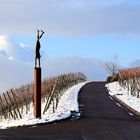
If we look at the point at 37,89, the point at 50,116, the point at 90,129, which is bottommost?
the point at 90,129

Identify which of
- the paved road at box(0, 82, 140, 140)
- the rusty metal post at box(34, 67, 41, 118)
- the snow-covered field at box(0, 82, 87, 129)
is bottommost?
the paved road at box(0, 82, 140, 140)

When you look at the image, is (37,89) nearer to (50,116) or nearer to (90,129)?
(50,116)

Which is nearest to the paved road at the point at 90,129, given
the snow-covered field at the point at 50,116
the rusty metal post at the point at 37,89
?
the snow-covered field at the point at 50,116

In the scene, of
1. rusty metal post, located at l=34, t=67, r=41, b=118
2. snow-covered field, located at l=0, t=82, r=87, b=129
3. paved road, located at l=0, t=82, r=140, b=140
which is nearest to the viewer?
paved road, located at l=0, t=82, r=140, b=140

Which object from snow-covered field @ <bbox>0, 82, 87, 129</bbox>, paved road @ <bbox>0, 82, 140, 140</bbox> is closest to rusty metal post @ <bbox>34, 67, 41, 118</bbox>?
snow-covered field @ <bbox>0, 82, 87, 129</bbox>

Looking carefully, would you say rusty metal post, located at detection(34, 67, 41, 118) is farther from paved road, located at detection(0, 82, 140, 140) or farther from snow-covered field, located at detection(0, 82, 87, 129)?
paved road, located at detection(0, 82, 140, 140)

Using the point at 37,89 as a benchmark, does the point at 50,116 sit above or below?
below

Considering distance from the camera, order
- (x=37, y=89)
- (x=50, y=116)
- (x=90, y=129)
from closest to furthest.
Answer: (x=90, y=129) → (x=50, y=116) → (x=37, y=89)

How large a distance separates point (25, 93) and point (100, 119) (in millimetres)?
13781

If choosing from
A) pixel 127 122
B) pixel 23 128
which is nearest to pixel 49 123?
pixel 23 128

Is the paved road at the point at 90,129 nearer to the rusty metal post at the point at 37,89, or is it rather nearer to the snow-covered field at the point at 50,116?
the snow-covered field at the point at 50,116

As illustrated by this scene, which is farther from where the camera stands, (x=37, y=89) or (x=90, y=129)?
(x=37, y=89)

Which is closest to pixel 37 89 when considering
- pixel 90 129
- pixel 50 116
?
pixel 50 116

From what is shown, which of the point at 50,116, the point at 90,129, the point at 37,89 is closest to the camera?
the point at 90,129
